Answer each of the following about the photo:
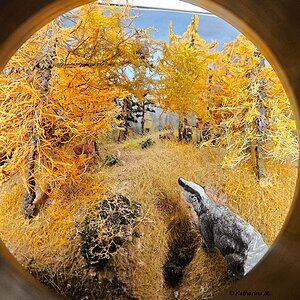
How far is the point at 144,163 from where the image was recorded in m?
2.81

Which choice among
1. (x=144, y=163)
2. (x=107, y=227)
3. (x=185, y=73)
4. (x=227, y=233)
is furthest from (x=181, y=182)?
(x=185, y=73)

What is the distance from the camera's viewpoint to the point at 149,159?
110 inches

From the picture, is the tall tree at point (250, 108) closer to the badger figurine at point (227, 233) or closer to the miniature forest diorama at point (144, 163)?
the miniature forest diorama at point (144, 163)

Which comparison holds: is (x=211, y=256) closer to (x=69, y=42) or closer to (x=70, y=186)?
(x=70, y=186)

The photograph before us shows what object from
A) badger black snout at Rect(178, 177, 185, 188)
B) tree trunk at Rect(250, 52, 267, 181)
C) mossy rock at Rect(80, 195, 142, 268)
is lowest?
mossy rock at Rect(80, 195, 142, 268)

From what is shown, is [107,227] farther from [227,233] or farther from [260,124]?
[260,124]

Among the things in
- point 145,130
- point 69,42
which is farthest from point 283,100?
point 69,42

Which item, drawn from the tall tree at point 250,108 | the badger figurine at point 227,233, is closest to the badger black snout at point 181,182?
the badger figurine at point 227,233

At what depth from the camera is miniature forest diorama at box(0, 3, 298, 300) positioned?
2684 millimetres

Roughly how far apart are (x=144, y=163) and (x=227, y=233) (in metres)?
0.66

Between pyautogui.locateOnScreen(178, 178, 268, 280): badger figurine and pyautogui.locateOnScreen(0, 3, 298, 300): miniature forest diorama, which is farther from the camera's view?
pyautogui.locateOnScreen(178, 178, 268, 280): badger figurine

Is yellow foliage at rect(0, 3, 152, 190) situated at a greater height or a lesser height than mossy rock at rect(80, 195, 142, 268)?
greater

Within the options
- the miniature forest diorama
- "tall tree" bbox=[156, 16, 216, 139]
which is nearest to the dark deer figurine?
the miniature forest diorama

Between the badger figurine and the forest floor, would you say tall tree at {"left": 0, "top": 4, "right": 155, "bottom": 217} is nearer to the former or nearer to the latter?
the forest floor
